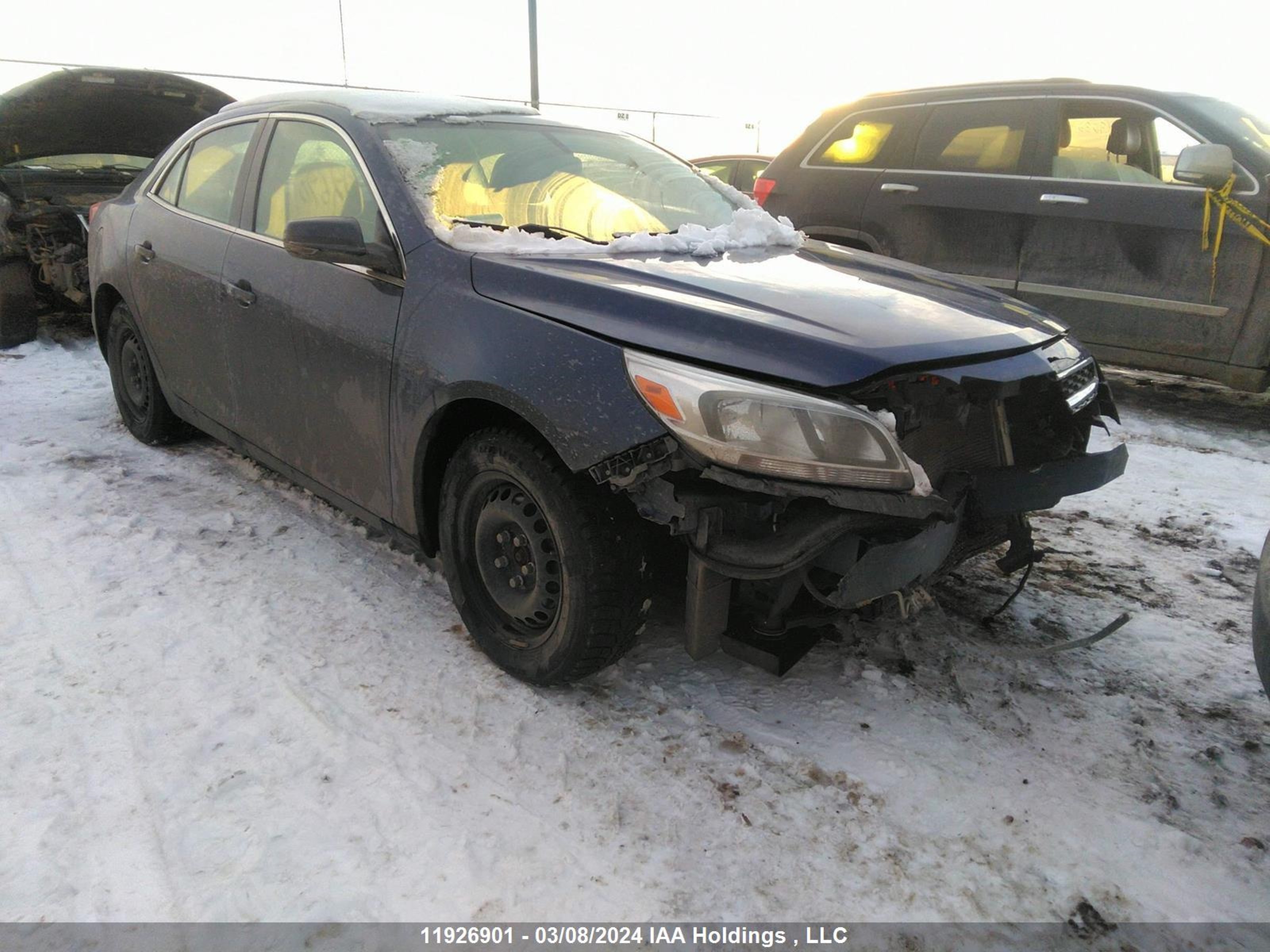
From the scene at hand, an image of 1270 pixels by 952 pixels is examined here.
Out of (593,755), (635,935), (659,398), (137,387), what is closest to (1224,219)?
(659,398)

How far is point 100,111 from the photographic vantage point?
6.66m

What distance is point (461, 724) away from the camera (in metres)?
2.50

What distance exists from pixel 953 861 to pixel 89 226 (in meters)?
5.25

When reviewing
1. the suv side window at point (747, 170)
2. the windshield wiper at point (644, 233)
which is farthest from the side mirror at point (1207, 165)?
the suv side window at point (747, 170)

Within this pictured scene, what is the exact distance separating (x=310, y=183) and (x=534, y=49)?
1292 centimetres

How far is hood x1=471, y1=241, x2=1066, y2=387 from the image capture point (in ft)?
6.93

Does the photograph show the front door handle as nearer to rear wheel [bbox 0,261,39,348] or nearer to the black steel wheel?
the black steel wheel

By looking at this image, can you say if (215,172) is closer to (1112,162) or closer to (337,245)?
(337,245)

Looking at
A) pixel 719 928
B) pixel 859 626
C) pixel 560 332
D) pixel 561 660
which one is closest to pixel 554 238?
pixel 560 332

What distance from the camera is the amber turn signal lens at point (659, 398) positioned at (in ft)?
6.93

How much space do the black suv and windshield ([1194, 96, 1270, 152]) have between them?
1 centimetres

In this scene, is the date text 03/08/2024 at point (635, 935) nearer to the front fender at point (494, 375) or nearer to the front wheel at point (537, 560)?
the front wheel at point (537, 560)

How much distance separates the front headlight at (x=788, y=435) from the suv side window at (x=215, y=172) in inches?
101

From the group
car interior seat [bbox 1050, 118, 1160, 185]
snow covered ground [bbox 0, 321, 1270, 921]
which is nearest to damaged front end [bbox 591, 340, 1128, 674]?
snow covered ground [bbox 0, 321, 1270, 921]
